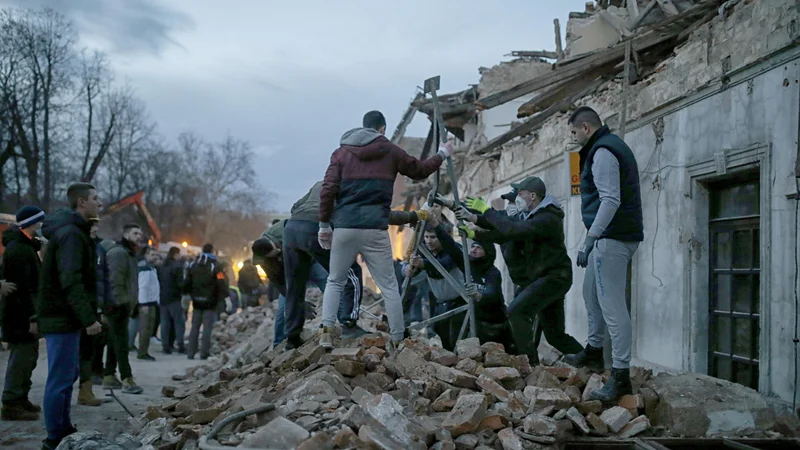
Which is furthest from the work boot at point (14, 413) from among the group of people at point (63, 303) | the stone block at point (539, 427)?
the stone block at point (539, 427)

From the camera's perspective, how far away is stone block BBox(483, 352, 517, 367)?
556 cm

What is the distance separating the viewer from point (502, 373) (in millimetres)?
5301

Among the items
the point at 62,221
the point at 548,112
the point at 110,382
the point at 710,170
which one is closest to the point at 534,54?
the point at 548,112

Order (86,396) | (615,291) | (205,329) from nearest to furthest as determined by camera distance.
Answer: (615,291)
(86,396)
(205,329)

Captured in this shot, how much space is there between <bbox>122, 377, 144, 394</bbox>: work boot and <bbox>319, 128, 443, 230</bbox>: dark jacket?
408 cm

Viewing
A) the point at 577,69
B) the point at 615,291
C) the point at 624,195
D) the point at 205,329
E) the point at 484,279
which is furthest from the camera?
the point at 205,329

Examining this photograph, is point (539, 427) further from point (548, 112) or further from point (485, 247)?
point (548, 112)

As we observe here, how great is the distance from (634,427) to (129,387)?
20.1 ft

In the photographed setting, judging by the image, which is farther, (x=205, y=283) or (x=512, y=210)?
(x=205, y=283)

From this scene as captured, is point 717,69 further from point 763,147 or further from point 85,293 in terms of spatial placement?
point 85,293

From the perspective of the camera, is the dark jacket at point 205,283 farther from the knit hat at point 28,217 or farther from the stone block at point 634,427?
the stone block at point 634,427

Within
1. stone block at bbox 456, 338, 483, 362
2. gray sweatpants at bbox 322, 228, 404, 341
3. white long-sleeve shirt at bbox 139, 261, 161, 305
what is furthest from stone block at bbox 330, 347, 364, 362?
white long-sleeve shirt at bbox 139, 261, 161, 305

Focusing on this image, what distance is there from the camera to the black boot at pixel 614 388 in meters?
5.00

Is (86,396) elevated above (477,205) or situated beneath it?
situated beneath
